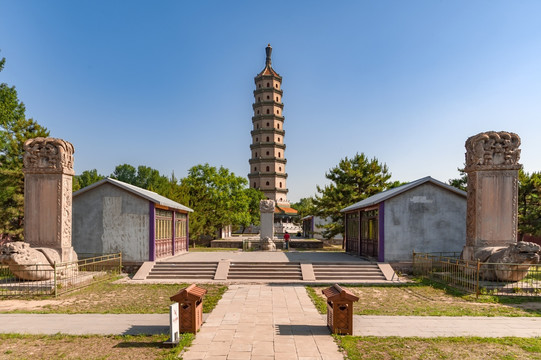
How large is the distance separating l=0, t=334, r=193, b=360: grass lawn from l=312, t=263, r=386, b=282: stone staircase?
10.3 m

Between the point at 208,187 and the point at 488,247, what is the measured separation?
29407 mm

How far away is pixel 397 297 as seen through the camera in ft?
43.9

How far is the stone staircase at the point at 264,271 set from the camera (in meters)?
17.4

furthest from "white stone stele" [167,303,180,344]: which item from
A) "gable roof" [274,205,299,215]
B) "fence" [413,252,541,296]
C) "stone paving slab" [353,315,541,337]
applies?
"gable roof" [274,205,299,215]

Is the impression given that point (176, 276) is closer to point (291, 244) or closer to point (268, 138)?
point (291, 244)

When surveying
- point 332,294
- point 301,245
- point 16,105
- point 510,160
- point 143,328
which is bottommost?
point 301,245

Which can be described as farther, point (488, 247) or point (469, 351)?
point (488, 247)

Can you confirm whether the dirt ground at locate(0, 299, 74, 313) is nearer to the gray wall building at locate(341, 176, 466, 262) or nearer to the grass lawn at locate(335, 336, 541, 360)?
the grass lawn at locate(335, 336, 541, 360)

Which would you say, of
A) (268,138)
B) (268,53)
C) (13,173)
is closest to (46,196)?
(13,173)

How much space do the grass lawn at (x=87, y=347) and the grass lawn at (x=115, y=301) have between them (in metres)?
2.46

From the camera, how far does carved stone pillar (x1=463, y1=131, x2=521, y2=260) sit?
15.8 meters

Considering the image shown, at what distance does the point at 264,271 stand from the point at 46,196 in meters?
10.9

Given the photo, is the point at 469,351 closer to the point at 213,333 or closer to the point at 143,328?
the point at 213,333

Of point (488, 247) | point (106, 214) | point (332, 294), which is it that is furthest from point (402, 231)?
point (106, 214)
